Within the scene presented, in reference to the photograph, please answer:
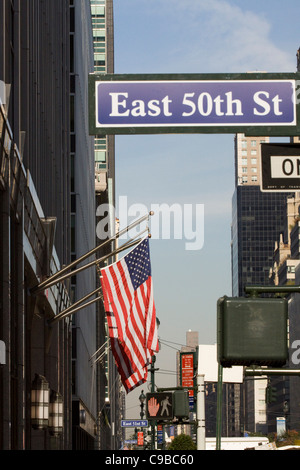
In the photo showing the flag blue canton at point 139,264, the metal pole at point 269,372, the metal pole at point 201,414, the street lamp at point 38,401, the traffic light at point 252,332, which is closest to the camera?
the traffic light at point 252,332

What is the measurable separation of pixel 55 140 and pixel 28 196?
49.4 feet

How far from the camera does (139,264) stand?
3322cm

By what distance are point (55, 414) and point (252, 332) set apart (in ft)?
106

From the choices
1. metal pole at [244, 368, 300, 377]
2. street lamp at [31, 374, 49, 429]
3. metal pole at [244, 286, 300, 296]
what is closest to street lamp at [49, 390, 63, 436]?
street lamp at [31, 374, 49, 429]

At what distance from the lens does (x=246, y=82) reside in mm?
10766

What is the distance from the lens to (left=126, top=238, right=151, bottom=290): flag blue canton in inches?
1281

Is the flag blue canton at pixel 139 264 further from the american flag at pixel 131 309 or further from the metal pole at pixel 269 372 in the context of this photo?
the metal pole at pixel 269 372

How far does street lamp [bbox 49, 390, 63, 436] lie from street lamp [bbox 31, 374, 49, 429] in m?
6.12

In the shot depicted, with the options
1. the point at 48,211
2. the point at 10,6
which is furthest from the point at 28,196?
the point at 48,211

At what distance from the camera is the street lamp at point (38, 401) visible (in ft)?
110

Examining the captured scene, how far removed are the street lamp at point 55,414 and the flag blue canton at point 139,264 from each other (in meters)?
9.18

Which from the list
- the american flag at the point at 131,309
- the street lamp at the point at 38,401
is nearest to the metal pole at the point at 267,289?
the american flag at the point at 131,309

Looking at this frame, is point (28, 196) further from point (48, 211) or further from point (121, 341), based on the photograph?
point (48, 211)
